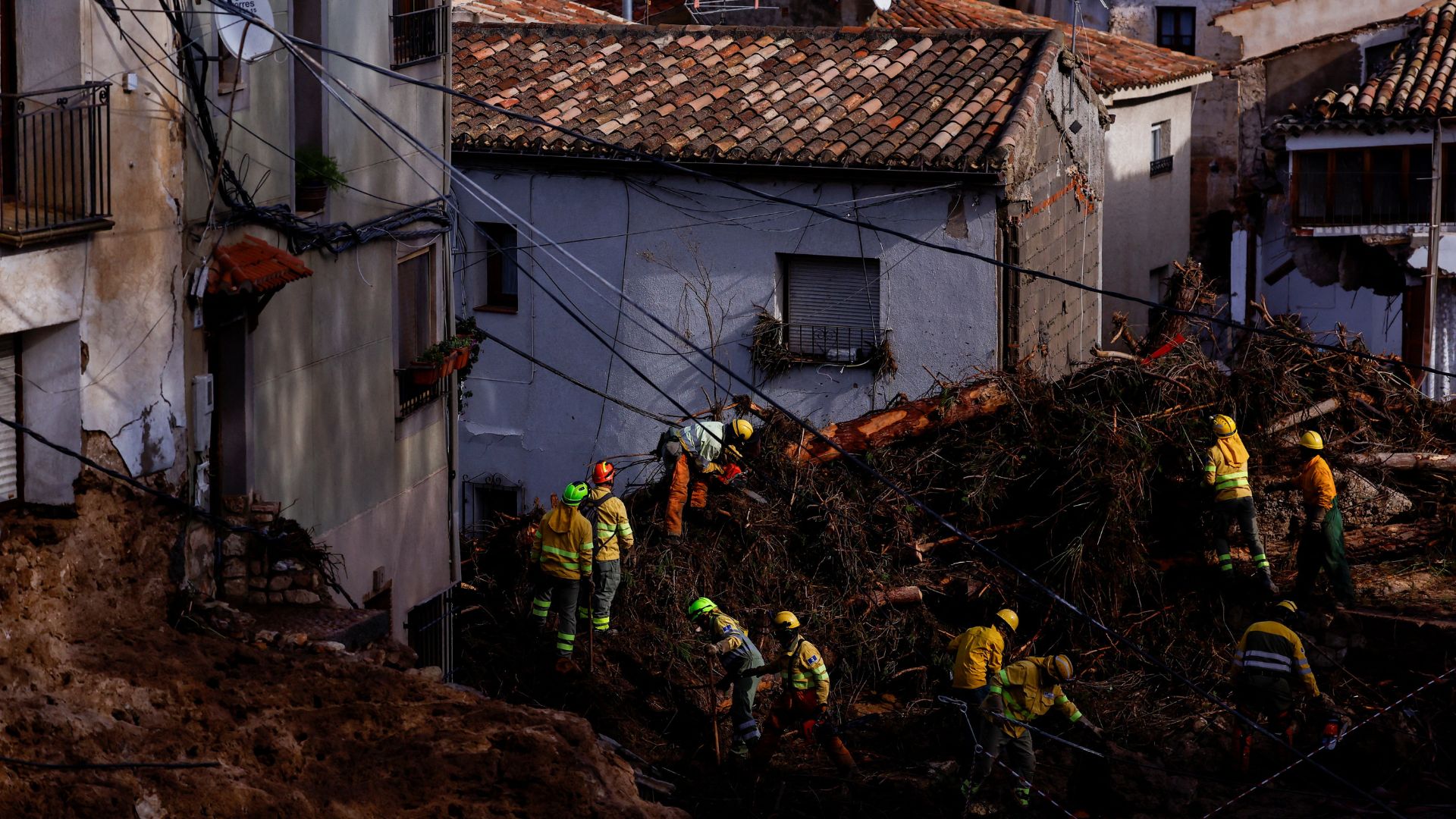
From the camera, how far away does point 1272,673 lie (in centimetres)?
1348

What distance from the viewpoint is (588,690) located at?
1424 centimetres

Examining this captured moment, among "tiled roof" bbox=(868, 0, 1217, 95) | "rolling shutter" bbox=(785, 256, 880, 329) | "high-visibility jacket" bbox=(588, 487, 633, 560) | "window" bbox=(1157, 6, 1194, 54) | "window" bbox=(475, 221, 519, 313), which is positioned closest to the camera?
"high-visibility jacket" bbox=(588, 487, 633, 560)

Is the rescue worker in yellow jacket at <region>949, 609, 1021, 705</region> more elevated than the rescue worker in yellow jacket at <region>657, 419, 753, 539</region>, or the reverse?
the rescue worker in yellow jacket at <region>657, 419, 753, 539</region>

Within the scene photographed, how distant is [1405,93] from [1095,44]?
6.21 metres

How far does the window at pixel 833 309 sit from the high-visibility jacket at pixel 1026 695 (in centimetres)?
661

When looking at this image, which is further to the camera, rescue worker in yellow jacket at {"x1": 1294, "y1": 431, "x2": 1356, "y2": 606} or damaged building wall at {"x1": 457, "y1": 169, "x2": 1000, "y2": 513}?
damaged building wall at {"x1": 457, "y1": 169, "x2": 1000, "y2": 513}

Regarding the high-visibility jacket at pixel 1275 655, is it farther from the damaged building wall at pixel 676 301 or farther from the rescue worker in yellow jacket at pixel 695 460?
the damaged building wall at pixel 676 301

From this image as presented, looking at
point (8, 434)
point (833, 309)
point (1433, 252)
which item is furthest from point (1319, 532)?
point (8, 434)

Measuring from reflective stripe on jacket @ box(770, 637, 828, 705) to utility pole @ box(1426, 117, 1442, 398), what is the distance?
12813 mm

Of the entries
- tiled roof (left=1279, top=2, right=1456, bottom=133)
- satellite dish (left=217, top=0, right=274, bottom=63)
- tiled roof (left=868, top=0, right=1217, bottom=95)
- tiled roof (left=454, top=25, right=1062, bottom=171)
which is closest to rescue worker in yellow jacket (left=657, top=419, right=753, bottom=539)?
tiled roof (left=454, top=25, right=1062, bottom=171)

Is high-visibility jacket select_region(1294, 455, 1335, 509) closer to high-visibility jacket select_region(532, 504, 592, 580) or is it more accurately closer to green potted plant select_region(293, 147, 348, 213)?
high-visibility jacket select_region(532, 504, 592, 580)

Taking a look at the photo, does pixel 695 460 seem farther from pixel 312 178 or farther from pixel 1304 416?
pixel 1304 416

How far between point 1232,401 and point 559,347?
8.00 metres

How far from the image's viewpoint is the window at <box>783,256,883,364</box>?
19.0 meters
